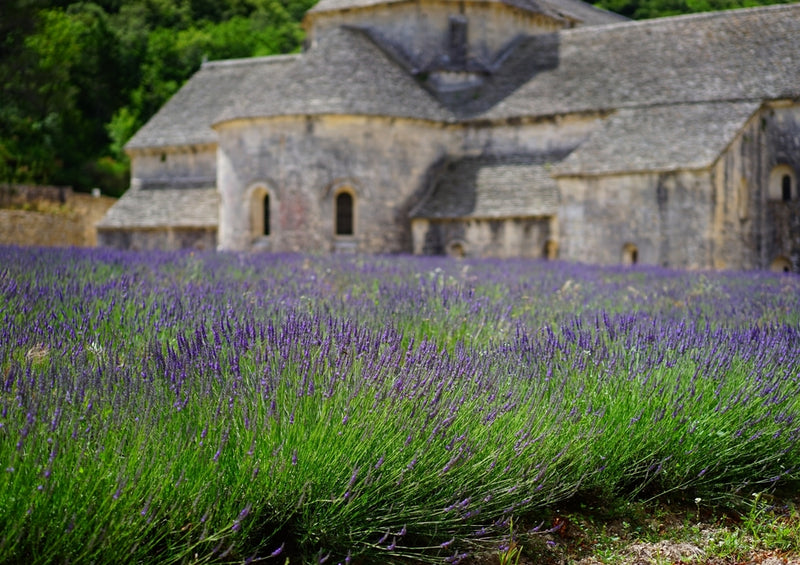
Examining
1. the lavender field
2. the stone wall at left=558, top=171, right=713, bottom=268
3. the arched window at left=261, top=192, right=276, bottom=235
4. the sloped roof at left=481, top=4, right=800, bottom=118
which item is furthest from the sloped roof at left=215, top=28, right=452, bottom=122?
the lavender field

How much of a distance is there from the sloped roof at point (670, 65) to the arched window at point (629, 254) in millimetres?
4607

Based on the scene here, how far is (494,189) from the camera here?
96.0 ft

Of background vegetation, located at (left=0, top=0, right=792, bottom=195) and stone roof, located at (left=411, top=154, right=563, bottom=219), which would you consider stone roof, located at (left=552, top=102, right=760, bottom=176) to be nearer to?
stone roof, located at (left=411, top=154, right=563, bottom=219)

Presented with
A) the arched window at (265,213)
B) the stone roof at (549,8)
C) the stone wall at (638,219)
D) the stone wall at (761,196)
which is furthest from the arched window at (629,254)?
the arched window at (265,213)

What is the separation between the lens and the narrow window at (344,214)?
30016mm

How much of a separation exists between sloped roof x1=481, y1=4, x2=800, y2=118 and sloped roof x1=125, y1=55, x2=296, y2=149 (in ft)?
36.7

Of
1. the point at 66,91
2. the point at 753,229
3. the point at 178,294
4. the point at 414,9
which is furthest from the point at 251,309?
the point at 66,91

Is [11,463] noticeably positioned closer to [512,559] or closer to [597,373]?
[512,559]

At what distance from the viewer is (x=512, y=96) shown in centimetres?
3098

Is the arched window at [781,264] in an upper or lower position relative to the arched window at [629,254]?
lower

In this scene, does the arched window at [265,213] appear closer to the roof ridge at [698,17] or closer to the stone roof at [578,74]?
the stone roof at [578,74]

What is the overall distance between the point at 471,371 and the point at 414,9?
2934 cm

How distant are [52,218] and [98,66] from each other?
25.9 m

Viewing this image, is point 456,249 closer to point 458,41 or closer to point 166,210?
point 458,41
